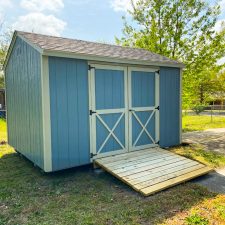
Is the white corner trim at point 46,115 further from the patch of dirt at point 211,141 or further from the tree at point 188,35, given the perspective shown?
the tree at point 188,35

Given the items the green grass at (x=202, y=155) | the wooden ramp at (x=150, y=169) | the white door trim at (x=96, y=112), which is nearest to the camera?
the wooden ramp at (x=150, y=169)

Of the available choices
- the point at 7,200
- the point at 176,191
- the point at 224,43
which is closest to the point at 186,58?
the point at 224,43

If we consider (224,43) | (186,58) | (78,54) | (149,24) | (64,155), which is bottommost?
(64,155)

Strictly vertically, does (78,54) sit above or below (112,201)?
above

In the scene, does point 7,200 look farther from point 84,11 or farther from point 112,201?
point 84,11

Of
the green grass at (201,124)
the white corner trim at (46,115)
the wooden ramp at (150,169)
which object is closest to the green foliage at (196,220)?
the wooden ramp at (150,169)

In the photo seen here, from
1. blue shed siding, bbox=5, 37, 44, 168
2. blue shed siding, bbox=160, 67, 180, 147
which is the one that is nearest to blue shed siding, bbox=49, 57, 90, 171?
blue shed siding, bbox=5, 37, 44, 168

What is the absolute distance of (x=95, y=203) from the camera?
133 inches

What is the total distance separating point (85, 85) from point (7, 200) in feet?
8.37

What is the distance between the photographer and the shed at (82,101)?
14.1 feet

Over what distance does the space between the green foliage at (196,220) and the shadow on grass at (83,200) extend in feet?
0.71

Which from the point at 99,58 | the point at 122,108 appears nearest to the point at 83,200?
the point at 122,108

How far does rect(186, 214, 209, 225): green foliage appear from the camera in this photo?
2.80 metres

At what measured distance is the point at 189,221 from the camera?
112 inches
